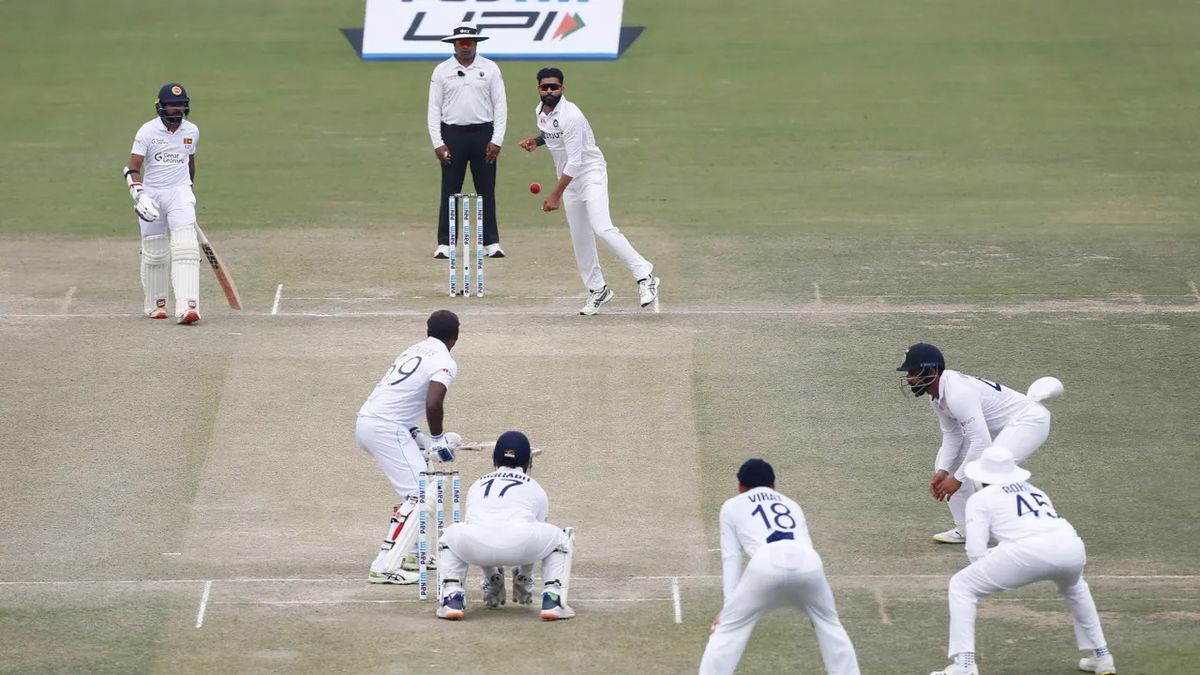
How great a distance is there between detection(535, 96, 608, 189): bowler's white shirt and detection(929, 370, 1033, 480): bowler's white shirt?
219 inches

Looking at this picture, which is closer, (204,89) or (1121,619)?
(1121,619)

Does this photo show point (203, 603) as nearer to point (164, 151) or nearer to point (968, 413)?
point (968, 413)

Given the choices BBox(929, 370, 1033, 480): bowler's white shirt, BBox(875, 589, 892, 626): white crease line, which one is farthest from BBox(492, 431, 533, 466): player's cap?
BBox(929, 370, 1033, 480): bowler's white shirt

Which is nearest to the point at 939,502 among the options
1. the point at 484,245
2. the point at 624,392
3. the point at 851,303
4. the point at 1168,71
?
the point at 624,392

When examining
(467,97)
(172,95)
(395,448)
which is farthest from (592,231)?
(395,448)

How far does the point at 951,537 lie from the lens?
1297 centimetres

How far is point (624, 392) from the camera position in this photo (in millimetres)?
16000

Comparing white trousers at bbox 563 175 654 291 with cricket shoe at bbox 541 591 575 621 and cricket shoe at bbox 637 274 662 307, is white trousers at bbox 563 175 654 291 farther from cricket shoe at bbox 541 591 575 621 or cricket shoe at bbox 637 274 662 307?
cricket shoe at bbox 541 591 575 621

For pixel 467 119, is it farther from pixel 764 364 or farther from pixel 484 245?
pixel 764 364

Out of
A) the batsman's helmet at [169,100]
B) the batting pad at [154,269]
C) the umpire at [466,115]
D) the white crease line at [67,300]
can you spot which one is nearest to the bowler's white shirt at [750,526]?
the batsman's helmet at [169,100]

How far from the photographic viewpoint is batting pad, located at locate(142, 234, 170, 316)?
17500 millimetres

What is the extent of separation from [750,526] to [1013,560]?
1463mm

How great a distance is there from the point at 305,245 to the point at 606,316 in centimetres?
411

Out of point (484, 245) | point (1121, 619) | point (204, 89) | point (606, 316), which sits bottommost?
point (1121, 619)
